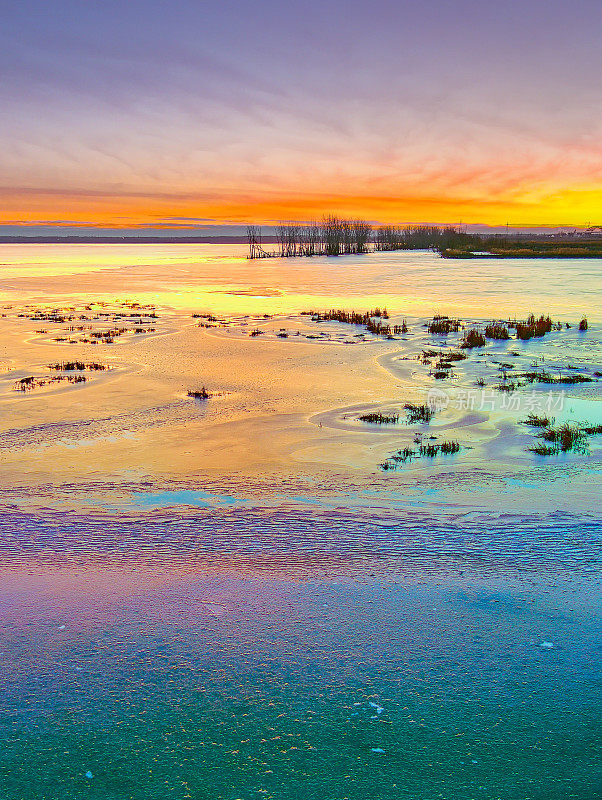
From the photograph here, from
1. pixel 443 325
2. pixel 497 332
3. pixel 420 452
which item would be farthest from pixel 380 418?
pixel 443 325

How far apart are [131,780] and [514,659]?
2.54 meters

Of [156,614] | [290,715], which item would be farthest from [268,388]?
[290,715]

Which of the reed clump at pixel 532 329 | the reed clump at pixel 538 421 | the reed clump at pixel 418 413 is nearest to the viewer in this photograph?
the reed clump at pixel 538 421

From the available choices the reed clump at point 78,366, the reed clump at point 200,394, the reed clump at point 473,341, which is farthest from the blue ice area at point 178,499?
the reed clump at point 473,341

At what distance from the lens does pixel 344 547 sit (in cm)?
611

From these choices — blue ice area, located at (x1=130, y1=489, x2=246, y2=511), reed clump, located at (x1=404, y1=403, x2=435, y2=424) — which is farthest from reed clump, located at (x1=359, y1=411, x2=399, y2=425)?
blue ice area, located at (x1=130, y1=489, x2=246, y2=511)

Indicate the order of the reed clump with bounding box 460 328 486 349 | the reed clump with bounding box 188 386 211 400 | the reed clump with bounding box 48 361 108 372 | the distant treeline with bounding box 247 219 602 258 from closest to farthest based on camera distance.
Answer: the reed clump with bounding box 188 386 211 400, the reed clump with bounding box 48 361 108 372, the reed clump with bounding box 460 328 486 349, the distant treeline with bounding box 247 219 602 258

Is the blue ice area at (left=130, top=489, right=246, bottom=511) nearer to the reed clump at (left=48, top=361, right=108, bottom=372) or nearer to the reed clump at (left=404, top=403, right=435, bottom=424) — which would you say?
the reed clump at (left=404, top=403, right=435, bottom=424)

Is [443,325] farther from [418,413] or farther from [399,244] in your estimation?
[399,244]

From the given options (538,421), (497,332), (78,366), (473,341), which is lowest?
(538,421)

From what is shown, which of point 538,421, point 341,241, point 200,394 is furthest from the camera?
point 341,241

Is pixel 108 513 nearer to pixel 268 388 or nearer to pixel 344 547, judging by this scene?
pixel 344 547

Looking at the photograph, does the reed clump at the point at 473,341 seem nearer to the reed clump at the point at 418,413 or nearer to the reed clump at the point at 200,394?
the reed clump at the point at 418,413

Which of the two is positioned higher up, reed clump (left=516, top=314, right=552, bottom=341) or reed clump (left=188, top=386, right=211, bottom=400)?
reed clump (left=516, top=314, right=552, bottom=341)
